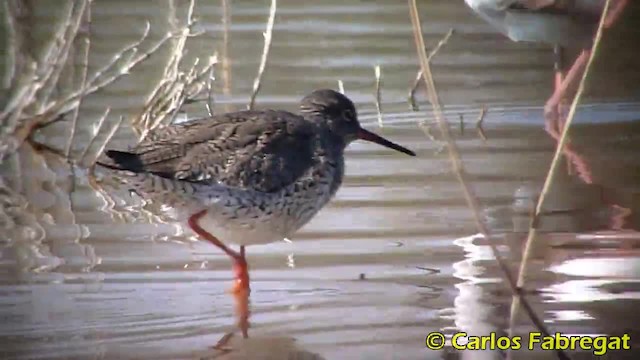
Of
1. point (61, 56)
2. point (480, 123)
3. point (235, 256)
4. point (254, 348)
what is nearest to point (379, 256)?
point (235, 256)

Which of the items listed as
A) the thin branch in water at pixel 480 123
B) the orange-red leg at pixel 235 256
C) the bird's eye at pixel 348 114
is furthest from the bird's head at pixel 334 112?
the thin branch in water at pixel 480 123

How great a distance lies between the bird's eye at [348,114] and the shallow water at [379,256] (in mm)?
441

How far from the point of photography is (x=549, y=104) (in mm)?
7910

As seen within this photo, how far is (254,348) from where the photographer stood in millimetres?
4453

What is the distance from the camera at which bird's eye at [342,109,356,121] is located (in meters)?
5.87

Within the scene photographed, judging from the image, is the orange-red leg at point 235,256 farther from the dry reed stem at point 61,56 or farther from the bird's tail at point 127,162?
the dry reed stem at point 61,56

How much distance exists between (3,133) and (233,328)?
8.67 feet

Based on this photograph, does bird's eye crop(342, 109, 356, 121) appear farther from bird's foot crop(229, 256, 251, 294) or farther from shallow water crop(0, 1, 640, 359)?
bird's foot crop(229, 256, 251, 294)

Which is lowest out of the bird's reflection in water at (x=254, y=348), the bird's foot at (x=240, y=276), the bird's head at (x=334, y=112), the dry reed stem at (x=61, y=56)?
the bird's reflection in water at (x=254, y=348)

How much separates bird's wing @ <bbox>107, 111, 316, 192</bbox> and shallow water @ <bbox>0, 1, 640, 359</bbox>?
394 mm

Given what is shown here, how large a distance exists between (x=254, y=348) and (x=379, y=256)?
1092mm

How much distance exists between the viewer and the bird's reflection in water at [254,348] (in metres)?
4.37

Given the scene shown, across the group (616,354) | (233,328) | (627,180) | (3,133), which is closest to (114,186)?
(3,133)

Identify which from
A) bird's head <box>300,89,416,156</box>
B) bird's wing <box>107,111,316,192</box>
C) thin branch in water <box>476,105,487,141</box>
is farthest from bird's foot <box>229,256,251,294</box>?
thin branch in water <box>476,105,487,141</box>
